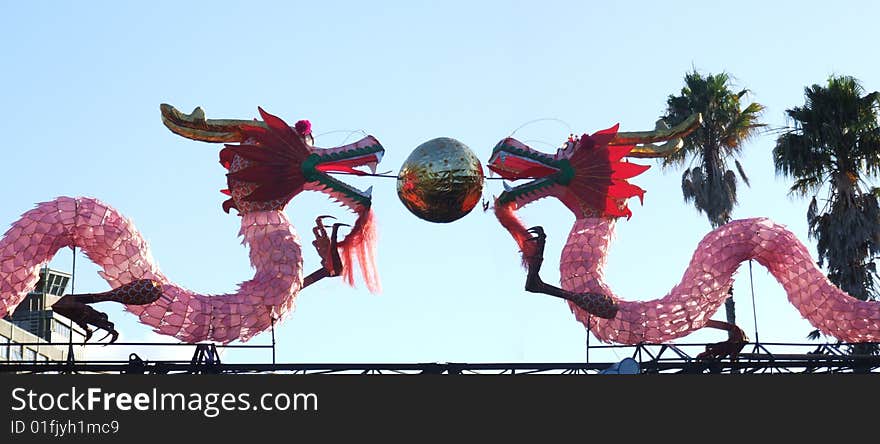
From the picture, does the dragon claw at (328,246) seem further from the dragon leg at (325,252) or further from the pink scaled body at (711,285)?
the pink scaled body at (711,285)

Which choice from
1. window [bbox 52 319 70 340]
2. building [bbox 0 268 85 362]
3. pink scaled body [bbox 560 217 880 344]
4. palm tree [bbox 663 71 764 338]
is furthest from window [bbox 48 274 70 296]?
pink scaled body [bbox 560 217 880 344]

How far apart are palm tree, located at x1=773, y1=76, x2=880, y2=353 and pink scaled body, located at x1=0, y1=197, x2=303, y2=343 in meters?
12.6

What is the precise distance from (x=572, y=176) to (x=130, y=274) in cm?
595

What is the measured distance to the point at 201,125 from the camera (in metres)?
19.0

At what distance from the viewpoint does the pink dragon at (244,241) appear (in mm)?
17766

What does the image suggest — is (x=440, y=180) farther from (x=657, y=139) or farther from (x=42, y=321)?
(x=42, y=321)

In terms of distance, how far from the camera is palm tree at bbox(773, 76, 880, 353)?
89.2ft

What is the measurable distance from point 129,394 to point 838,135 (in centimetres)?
1649

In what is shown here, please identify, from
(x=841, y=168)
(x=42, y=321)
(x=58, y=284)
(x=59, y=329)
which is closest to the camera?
(x=841, y=168)

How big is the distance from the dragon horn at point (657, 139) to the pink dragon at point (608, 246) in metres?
0.24

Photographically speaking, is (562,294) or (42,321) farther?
(42,321)

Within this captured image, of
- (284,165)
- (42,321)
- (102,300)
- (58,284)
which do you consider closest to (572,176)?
(284,165)

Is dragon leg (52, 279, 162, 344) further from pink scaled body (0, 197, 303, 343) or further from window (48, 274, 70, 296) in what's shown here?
window (48, 274, 70, 296)

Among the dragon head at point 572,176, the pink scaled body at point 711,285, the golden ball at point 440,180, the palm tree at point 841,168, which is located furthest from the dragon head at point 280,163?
the palm tree at point 841,168
